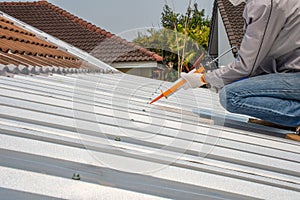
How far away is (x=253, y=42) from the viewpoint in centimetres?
247

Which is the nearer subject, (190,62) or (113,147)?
(113,147)

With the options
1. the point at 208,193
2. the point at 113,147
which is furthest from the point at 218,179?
the point at 113,147

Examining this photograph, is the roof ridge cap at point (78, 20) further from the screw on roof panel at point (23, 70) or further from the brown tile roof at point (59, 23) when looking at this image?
the screw on roof panel at point (23, 70)

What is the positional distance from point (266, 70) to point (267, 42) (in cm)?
39

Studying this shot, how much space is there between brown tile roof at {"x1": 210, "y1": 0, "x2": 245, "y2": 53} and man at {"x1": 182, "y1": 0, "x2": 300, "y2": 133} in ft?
27.7

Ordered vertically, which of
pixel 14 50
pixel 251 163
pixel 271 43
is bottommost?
pixel 251 163

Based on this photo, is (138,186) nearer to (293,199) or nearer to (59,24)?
(293,199)

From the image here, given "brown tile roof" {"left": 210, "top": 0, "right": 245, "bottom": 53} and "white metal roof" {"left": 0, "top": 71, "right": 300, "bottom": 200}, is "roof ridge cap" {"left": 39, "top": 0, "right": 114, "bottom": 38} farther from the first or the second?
"white metal roof" {"left": 0, "top": 71, "right": 300, "bottom": 200}

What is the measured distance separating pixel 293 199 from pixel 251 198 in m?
0.16

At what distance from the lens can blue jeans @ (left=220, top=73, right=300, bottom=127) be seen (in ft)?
8.75

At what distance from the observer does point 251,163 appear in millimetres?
1833

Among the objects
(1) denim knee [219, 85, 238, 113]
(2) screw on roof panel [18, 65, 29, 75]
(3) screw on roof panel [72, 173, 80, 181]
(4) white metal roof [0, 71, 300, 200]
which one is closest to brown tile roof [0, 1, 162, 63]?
(2) screw on roof panel [18, 65, 29, 75]

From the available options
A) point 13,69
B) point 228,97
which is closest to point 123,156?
point 228,97

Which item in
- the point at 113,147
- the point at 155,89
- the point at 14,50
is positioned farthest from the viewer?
the point at 155,89
